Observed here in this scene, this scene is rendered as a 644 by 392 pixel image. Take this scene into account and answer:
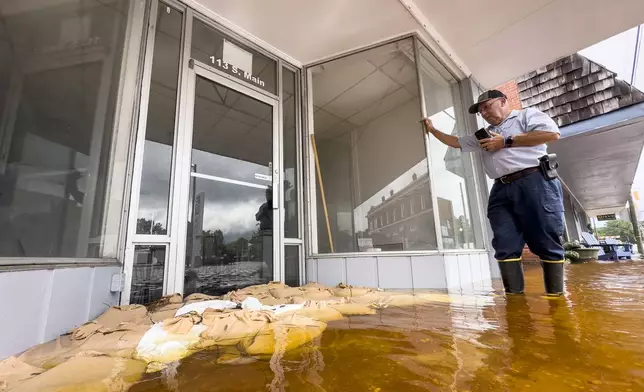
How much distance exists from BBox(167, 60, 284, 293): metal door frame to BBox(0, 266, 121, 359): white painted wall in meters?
0.57

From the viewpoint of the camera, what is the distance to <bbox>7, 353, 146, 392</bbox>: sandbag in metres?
0.75

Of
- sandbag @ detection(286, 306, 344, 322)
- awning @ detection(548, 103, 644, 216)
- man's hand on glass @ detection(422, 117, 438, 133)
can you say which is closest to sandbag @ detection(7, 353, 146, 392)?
sandbag @ detection(286, 306, 344, 322)

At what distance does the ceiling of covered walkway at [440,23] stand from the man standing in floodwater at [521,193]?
1410 millimetres

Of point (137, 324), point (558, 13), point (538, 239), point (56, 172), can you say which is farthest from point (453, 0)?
point (137, 324)

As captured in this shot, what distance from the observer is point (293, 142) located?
134 inches

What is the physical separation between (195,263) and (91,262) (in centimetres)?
77

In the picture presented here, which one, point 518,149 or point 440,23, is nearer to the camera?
point 518,149

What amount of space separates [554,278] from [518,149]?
2.90 ft

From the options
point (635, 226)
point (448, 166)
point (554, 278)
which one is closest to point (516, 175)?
point (554, 278)

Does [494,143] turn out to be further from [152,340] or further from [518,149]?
[152,340]

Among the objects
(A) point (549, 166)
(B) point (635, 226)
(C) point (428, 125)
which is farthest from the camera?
(B) point (635, 226)

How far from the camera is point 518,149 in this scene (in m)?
2.02

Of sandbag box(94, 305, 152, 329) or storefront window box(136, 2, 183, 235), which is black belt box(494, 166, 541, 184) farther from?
→ storefront window box(136, 2, 183, 235)

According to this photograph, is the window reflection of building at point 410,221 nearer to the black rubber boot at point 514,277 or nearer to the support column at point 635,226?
Result: the black rubber boot at point 514,277
